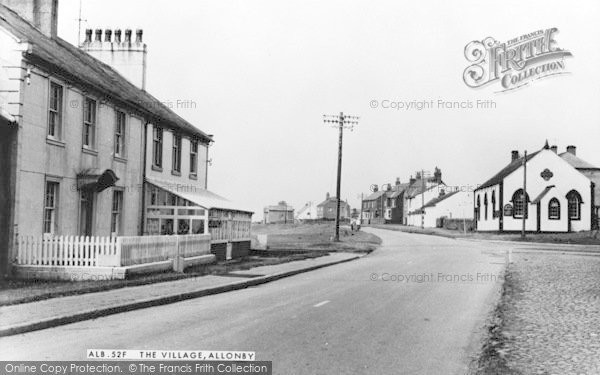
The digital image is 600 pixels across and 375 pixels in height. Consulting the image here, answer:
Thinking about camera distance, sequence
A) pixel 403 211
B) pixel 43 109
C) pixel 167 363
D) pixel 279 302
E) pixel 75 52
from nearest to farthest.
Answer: pixel 167 363
pixel 279 302
pixel 43 109
pixel 75 52
pixel 403 211

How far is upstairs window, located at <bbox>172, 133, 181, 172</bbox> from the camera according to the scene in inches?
1026

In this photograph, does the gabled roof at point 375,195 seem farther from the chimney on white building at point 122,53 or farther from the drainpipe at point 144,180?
the drainpipe at point 144,180

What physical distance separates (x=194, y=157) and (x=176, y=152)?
227cm

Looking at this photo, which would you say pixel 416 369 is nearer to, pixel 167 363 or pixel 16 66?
pixel 167 363

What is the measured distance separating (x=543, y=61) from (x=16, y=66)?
11688mm

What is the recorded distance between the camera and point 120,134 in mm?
20719

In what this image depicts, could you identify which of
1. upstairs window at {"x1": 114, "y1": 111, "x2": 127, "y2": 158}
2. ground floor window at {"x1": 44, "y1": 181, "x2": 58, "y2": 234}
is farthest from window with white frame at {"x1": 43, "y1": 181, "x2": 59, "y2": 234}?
upstairs window at {"x1": 114, "y1": 111, "x2": 127, "y2": 158}

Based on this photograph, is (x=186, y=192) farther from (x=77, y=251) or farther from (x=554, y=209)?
(x=554, y=209)

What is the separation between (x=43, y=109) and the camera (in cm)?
1590

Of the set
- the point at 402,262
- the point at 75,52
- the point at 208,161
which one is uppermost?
the point at 75,52

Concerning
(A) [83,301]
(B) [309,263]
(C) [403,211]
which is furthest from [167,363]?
(C) [403,211]

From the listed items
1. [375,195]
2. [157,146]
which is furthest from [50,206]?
[375,195]
